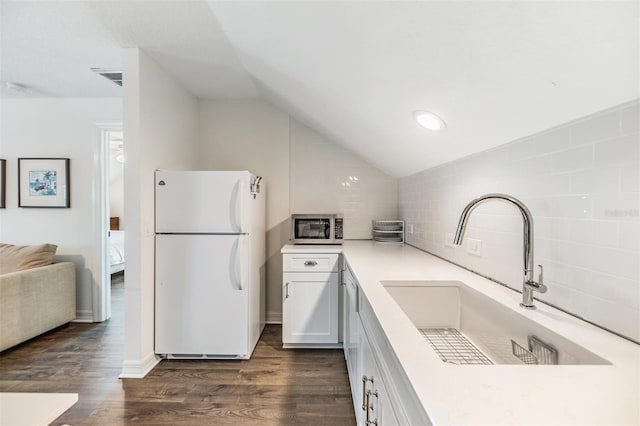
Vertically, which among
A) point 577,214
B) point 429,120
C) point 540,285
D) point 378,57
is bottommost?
point 540,285

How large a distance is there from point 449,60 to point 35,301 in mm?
3745

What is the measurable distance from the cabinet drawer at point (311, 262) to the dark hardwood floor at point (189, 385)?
706mm

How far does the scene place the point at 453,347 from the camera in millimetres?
1234

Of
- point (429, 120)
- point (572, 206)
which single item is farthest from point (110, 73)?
point (572, 206)

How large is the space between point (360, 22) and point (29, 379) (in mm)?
3099

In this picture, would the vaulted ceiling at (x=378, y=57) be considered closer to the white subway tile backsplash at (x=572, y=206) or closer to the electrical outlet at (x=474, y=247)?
the white subway tile backsplash at (x=572, y=206)

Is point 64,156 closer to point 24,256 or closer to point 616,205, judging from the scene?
point 24,256

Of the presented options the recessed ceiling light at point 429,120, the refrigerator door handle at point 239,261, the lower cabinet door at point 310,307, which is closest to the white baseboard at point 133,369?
the refrigerator door handle at point 239,261

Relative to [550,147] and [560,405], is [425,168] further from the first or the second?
[560,405]

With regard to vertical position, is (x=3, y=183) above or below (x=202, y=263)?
above

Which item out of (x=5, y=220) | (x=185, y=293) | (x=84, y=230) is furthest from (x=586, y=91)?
(x=5, y=220)

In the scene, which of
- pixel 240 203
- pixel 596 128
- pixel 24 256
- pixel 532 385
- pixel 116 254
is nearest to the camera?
pixel 532 385

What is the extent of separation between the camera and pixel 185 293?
2369mm

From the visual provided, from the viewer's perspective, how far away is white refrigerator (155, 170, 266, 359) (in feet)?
7.69
